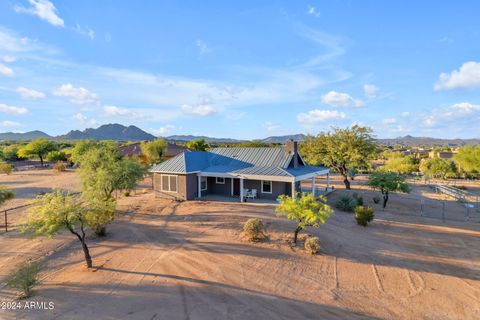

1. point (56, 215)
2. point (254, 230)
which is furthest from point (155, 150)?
point (56, 215)

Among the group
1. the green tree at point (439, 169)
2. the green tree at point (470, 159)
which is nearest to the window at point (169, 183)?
the green tree at point (439, 169)

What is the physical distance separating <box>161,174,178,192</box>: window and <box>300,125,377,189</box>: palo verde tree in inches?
742

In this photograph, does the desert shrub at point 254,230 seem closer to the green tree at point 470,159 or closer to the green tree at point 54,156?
the green tree at point 470,159

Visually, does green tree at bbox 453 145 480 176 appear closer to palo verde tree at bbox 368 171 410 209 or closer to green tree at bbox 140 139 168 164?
palo verde tree at bbox 368 171 410 209

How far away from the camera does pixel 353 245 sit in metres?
14.6

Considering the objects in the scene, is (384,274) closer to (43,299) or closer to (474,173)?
(43,299)

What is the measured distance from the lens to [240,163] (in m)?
25.7

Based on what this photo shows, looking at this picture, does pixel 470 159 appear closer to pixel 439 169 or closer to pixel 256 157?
pixel 439 169

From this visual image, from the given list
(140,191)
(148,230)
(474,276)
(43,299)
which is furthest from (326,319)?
(140,191)

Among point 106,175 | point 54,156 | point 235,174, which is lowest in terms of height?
point 235,174

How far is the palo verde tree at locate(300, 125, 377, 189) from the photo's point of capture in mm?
31234

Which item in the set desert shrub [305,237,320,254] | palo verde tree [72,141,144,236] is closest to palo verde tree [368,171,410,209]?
desert shrub [305,237,320,254]

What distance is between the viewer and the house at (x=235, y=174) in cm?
2306

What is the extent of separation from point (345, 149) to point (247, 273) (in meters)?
25.1
